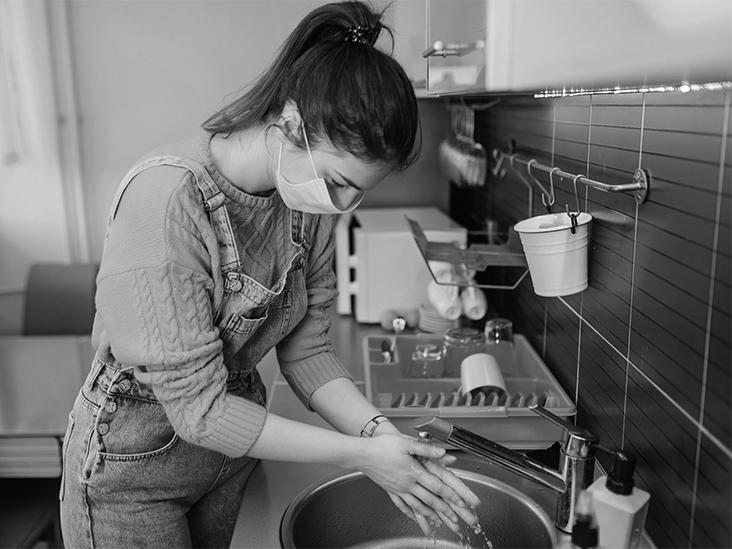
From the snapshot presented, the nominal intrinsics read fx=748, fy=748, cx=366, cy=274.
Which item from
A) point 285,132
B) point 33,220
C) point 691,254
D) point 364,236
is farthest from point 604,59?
point 33,220

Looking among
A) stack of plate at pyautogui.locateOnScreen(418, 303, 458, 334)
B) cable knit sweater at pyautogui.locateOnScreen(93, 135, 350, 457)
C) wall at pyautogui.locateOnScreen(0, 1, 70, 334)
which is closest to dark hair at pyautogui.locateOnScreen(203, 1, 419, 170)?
cable knit sweater at pyautogui.locateOnScreen(93, 135, 350, 457)

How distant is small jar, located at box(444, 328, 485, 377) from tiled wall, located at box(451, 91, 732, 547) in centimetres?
30

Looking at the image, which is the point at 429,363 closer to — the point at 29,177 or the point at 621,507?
the point at 621,507

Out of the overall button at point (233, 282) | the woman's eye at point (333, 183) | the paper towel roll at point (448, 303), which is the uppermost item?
the woman's eye at point (333, 183)

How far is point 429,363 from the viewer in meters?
1.65

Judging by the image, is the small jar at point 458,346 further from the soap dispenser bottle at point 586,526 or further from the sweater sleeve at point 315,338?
the soap dispenser bottle at point 586,526

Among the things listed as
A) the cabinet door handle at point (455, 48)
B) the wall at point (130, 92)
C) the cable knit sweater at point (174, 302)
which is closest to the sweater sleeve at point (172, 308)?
the cable knit sweater at point (174, 302)

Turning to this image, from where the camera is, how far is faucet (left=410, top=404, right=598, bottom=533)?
1.01 metres

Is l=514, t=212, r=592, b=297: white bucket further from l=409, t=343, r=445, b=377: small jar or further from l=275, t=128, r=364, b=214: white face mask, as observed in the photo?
l=409, t=343, r=445, b=377: small jar

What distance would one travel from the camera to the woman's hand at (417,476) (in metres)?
0.98

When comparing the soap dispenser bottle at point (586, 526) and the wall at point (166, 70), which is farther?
the wall at point (166, 70)

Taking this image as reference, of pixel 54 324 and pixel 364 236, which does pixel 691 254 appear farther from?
pixel 54 324

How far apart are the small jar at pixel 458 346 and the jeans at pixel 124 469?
0.68m

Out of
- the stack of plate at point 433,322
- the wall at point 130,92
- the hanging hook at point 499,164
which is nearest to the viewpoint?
the hanging hook at point 499,164
